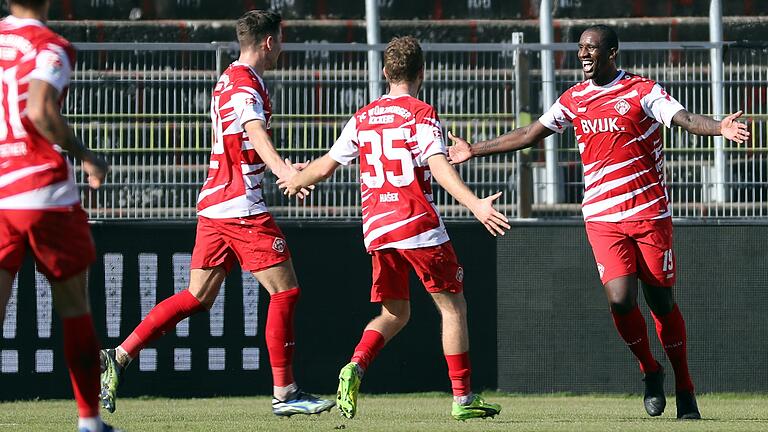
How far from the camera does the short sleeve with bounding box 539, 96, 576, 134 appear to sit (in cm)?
813

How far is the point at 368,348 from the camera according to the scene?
7500 millimetres

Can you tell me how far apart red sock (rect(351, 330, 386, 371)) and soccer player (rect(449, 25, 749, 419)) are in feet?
4.30

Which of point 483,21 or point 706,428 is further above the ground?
point 483,21

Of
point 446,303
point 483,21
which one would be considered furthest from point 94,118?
point 483,21

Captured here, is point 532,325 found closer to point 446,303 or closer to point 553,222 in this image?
point 553,222

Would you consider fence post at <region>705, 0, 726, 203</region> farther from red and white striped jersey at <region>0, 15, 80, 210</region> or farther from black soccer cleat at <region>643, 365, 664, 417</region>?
red and white striped jersey at <region>0, 15, 80, 210</region>

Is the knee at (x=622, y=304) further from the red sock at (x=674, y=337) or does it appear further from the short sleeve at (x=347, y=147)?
the short sleeve at (x=347, y=147)

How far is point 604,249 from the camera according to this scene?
7871 millimetres

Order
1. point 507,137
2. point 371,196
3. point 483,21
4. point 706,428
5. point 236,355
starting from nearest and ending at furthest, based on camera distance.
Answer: point 706,428, point 371,196, point 507,137, point 236,355, point 483,21

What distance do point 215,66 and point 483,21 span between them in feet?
19.8

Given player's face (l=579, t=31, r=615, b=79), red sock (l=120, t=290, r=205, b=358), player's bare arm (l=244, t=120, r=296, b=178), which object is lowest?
red sock (l=120, t=290, r=205, b=358)

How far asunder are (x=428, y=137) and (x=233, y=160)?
122 centimetres

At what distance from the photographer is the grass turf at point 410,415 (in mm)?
6992

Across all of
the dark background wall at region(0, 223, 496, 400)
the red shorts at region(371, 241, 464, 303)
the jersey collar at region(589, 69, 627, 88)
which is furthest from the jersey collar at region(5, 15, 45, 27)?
the dark background wall at region(0, 223, 496, 400)
